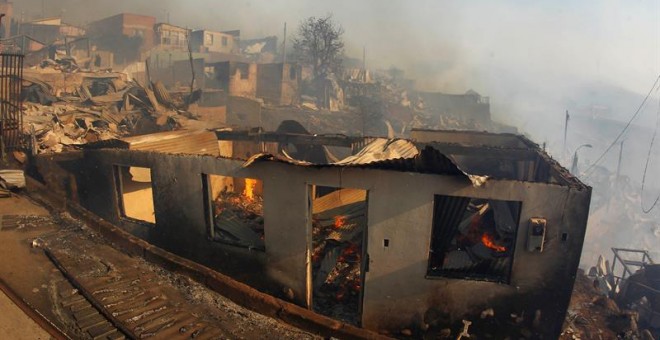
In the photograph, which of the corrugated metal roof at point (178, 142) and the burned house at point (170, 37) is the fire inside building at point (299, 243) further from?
the burned house at point (170, 37)

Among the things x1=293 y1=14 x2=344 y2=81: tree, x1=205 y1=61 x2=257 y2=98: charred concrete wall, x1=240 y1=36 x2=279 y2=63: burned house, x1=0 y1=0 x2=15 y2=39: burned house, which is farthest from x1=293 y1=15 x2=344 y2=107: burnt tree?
x1=0 y1=0 x2=15 y2=39: burned house

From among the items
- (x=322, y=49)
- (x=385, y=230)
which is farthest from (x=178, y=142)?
(x=322, y=49)

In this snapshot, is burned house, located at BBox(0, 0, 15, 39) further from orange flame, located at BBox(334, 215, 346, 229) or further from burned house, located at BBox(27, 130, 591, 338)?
orange flame, located at BBox(334, 215, 346, 229)

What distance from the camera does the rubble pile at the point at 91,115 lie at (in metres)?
17.2

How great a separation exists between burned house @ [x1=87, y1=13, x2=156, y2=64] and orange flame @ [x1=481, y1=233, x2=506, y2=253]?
47.5 metres

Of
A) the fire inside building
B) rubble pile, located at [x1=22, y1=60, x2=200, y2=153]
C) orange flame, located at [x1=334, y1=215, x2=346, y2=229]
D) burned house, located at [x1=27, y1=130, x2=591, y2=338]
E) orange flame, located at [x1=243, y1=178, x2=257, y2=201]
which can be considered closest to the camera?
the fire inside building

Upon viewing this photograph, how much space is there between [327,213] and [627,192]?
4386 cm

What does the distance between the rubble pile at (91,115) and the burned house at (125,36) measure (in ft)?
76.2

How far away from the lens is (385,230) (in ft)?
25.8

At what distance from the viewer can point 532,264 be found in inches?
300

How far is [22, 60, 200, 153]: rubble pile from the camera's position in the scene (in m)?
17.2

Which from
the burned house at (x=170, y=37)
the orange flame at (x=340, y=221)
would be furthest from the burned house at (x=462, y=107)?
the orange flame at (x=340, y=221)

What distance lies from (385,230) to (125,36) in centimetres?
5091

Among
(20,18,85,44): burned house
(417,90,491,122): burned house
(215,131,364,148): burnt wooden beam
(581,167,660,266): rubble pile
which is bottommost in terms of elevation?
(581,167,660,266): rubble pile
